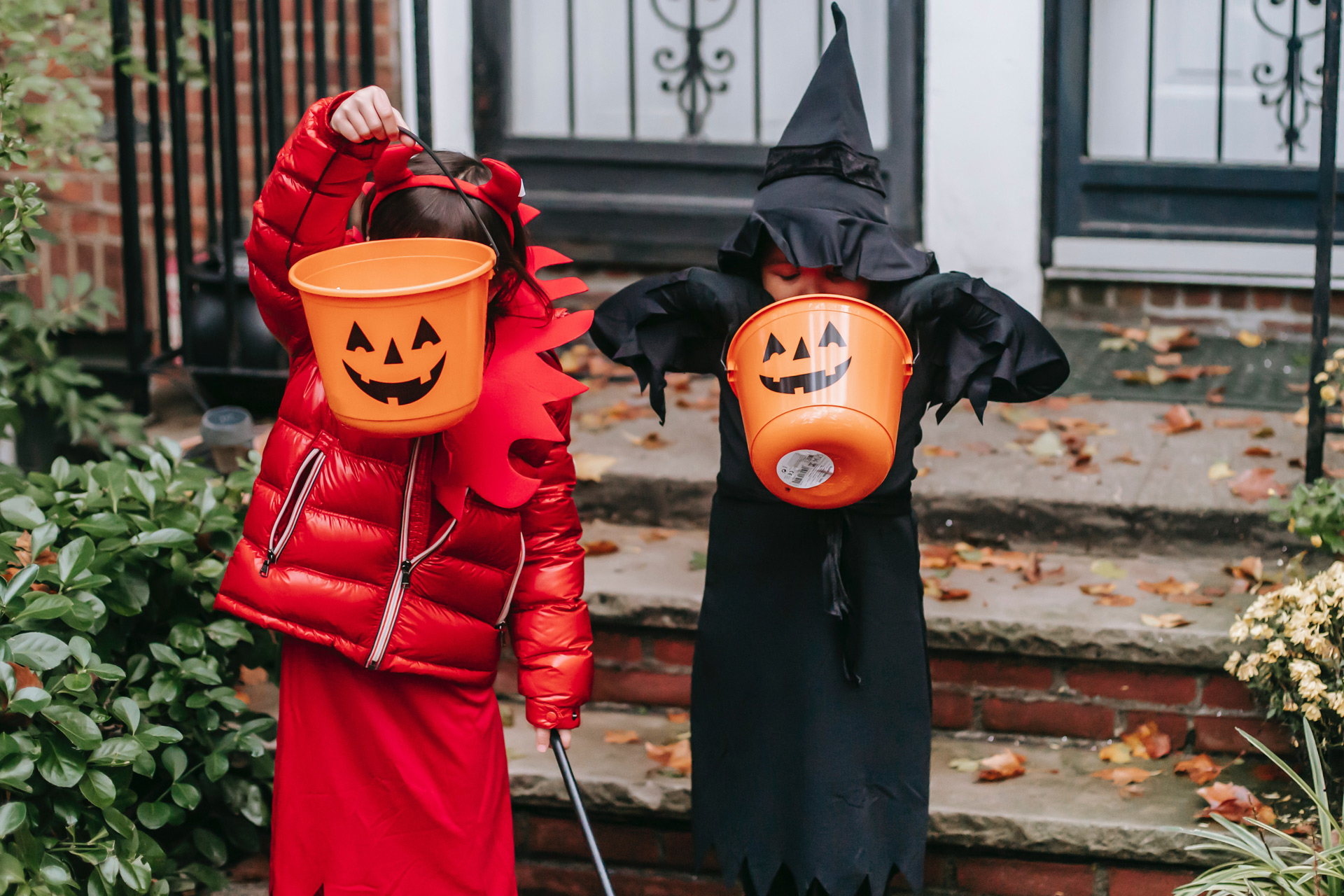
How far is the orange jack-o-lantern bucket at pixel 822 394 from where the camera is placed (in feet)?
6.19

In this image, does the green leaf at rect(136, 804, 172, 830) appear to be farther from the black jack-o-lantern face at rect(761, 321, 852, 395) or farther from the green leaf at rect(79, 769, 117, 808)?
the black jack-o-lantern face at rect(761, 321, 852, 395)

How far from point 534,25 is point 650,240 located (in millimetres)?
873

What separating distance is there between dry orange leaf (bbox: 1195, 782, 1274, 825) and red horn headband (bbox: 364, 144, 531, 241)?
1770 millimetres

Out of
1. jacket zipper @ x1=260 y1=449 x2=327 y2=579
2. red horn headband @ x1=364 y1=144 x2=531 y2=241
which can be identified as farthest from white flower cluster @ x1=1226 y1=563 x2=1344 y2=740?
jacket zipper @ x1=260 y1=449 x2=327 y2=579

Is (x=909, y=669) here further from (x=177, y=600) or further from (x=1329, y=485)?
(x=177, y=600)

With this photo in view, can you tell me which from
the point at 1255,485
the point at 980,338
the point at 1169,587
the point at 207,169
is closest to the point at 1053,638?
the point at 1169,587

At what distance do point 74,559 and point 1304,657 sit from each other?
2250 mm

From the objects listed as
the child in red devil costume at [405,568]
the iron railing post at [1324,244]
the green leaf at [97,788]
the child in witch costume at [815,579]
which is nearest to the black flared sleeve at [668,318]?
the child in witch costume at [815,579]

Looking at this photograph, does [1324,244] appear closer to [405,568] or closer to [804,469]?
[804,469]

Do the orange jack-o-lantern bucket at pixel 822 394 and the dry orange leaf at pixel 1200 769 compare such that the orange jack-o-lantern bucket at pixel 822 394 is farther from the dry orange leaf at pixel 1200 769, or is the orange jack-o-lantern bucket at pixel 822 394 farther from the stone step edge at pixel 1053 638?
the dry orange leaf at pixel 1200 769

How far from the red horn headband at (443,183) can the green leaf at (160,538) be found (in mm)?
841

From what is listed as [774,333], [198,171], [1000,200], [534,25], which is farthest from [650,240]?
[774,333]

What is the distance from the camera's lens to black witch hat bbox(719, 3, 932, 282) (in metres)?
2.06

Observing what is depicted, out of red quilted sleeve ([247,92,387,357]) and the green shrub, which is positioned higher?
red quilted sleeve ([247,92,387,357])
